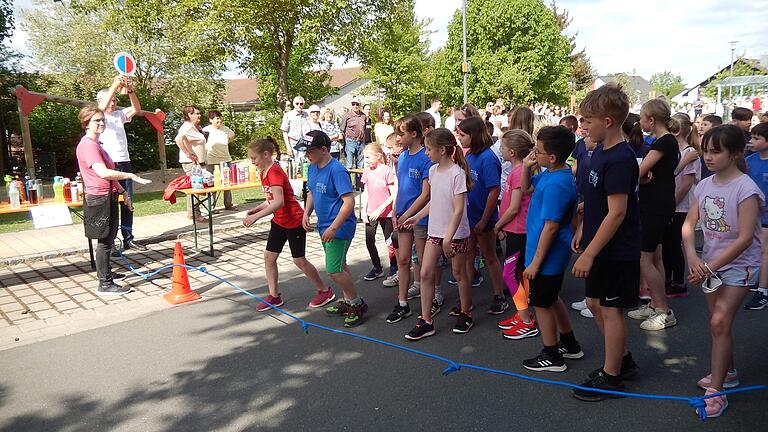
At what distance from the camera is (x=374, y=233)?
6215 millimetres

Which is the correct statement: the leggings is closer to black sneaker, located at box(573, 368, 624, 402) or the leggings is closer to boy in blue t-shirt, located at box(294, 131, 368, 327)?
boy in blue t-shirt, located at box(294, 131, 368, 327)

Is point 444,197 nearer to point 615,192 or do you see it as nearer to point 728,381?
point 615,192

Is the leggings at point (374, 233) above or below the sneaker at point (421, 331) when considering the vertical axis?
above

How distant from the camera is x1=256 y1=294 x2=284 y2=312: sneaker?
17.8 ft

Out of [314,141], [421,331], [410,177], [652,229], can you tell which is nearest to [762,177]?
[652,229]

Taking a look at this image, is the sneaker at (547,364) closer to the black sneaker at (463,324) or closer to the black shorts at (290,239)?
the black sneaker at (463,324)

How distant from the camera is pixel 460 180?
4.20 metres

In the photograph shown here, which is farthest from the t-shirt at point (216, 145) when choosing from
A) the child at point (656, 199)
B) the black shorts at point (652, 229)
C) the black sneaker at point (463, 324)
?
the black shorts at point (652, 229)

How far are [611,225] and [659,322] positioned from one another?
199 cm

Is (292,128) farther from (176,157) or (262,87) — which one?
(262,87)

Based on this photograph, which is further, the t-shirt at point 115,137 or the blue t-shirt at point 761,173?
the t-shirt at point 115,137

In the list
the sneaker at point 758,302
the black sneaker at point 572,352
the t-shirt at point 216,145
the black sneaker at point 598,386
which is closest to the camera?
the black sneaker at point 598,386

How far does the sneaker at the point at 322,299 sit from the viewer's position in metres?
5.47

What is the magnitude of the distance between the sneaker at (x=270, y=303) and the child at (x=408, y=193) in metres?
1.21
